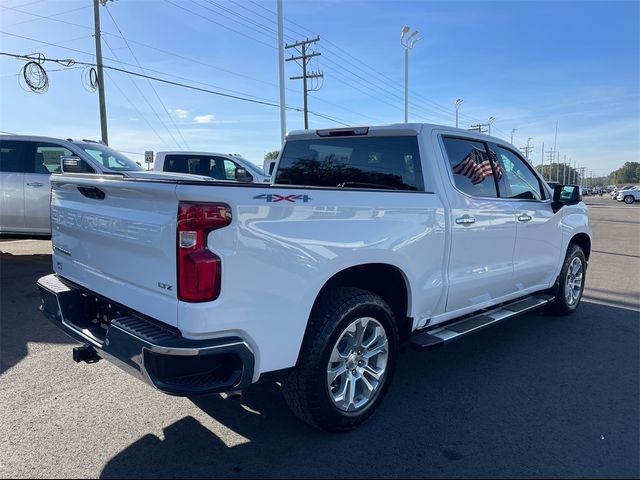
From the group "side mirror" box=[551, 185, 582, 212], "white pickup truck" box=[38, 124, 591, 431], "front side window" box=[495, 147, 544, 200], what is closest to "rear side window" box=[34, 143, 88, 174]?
"white pickup truck" box=[38, 124, 591, 431]

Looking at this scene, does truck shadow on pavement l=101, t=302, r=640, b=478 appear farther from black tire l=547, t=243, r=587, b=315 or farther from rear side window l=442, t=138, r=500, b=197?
rear side window l=442, t=138, r=500, b=197

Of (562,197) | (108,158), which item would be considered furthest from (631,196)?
(108,158)

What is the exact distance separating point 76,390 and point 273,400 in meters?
1.52

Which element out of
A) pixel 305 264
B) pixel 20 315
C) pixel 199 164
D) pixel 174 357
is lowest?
pixel 20 315

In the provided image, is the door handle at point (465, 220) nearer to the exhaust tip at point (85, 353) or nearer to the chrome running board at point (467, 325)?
the chrome running board at point (467, 325)

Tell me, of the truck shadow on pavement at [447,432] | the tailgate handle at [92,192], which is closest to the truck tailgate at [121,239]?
the tailgate handle at [92,192]

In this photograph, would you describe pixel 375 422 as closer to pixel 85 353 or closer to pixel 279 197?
pixel 279 197

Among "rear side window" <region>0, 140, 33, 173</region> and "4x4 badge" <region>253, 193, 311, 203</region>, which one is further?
"rear side window" <region>0, 140, 33, 173</region>

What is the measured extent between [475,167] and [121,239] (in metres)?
2.96

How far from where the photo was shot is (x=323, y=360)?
9.32 feet

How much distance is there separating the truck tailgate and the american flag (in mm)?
2456

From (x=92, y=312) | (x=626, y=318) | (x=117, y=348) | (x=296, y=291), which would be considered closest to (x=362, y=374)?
(x=296, y=291)

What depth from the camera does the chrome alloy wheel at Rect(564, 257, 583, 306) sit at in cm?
564

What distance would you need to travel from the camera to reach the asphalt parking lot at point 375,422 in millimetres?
2732
